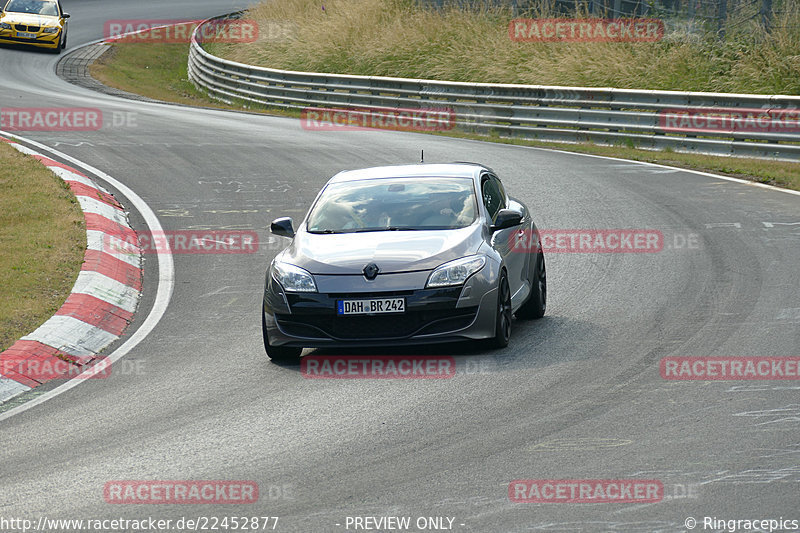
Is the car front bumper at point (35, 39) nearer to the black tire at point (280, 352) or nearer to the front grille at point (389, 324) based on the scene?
the black tire at point (280, 352)

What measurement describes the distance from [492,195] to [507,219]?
3.55 ft

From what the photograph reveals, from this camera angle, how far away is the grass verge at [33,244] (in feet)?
35.3

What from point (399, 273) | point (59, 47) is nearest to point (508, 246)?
point (399, 273)

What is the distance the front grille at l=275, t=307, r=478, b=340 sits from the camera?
8984 millimetres

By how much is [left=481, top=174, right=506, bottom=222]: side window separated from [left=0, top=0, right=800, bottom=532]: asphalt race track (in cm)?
107

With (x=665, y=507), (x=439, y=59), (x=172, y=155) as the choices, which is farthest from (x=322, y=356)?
(x=439, y=59)

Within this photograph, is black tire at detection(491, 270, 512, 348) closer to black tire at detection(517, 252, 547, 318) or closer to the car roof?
black tire at detection(517, 252, 547, 318)

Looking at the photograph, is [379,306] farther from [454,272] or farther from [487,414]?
[487,414]

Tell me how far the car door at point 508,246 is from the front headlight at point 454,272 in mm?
559

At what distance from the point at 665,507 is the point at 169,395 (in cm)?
399

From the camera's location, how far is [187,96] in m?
36.8

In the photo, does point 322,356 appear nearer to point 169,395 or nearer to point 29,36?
point 169,395

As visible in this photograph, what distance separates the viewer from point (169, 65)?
140ft

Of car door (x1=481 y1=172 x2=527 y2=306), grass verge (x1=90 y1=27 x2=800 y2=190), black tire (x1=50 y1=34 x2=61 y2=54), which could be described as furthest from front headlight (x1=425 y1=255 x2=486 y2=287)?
black tire (x1=50 y1=34 x2=61 y2=54)
